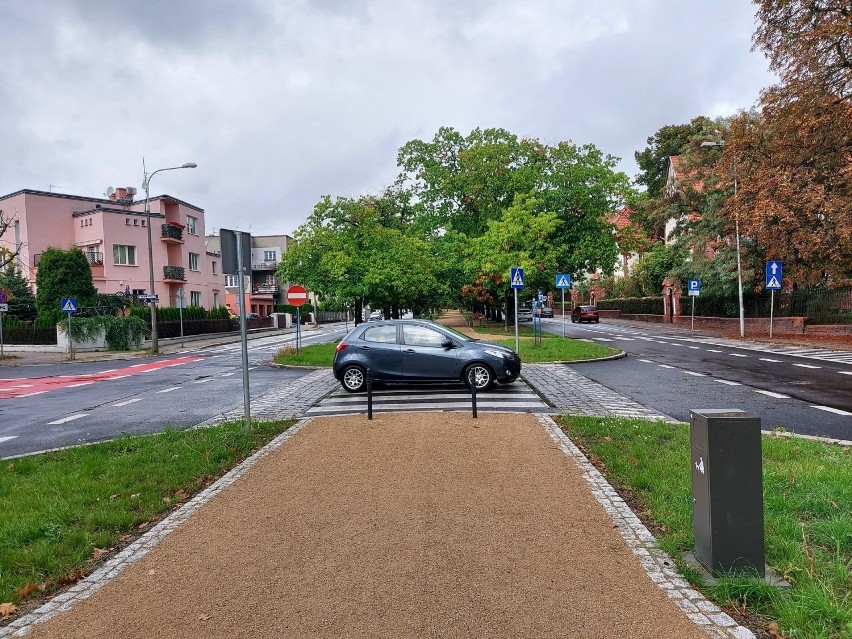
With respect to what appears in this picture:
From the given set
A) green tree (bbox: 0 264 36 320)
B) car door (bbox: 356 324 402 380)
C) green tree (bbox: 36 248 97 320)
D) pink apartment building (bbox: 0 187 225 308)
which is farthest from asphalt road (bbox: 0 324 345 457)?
pink apartment building (bbox: 0 187 225 308)

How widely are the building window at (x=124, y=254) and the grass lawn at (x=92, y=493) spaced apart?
41.9 m

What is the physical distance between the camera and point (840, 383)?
13273mm

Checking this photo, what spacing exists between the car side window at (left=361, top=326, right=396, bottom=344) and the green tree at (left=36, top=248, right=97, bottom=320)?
27693 millimetres

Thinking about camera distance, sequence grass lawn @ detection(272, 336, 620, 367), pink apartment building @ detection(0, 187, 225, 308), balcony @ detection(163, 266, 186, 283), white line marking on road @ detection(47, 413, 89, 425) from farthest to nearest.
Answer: balcony @ detection(163, 266, 186, 283), pink apartment building @ detection(0, 187, 225, 308), grass lawn @ detection(272, 336, 620, 367), white line marking on road @ detection(47, 413, 89, 425)

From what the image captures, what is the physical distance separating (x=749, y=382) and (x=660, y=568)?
11.4m

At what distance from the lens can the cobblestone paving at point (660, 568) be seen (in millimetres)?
3252

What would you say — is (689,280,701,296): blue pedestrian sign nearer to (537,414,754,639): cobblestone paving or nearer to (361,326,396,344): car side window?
(361,326,396,344): car side window

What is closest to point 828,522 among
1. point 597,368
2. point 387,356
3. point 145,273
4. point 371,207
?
point 387,356

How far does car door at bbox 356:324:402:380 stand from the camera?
12.8 meters

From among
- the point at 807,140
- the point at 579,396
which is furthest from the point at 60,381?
the point at 807,140

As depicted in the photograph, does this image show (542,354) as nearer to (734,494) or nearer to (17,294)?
(734,494)

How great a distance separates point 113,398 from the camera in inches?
555

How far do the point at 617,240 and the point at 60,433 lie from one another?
103 feet

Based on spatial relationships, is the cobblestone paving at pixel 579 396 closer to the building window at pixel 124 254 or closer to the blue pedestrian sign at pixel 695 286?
the blue pedestrian sign at pixel 695 286
